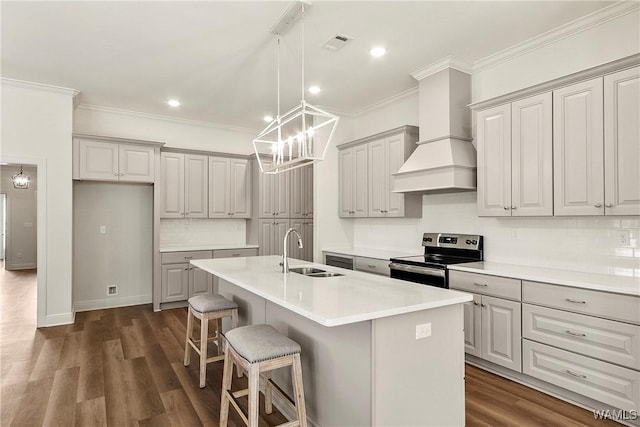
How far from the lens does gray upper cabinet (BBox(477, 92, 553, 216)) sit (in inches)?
118

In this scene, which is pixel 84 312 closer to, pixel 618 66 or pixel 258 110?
pixel 258 110

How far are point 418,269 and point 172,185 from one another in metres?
3.77

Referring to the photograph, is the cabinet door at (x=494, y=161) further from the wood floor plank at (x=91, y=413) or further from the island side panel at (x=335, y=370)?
the wood floor plank at (x=91, y=413)

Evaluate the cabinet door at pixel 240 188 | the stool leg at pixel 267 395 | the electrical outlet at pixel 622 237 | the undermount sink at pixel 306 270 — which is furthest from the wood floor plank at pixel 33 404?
the electrical outlet at pixel 622 237

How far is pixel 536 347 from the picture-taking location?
9.02 ft

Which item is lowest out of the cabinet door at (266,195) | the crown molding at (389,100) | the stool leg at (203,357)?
the stool leg at (203,357)

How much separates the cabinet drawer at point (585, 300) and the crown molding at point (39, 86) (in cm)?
530

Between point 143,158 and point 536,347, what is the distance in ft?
16.6

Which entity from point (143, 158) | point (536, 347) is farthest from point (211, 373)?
point (143, 158)

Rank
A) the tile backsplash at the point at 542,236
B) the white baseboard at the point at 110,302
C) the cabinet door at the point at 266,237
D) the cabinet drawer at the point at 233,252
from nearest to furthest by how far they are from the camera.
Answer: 1. the tile backsplash at the point at 542,236
2. the white baseboard at the point at 110,302
3. the cabinet drawer at the point at 233,252
4. the cabinet door at the point at 266,237

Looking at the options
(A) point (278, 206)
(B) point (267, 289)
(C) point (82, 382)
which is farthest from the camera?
(A) point (278, 206)

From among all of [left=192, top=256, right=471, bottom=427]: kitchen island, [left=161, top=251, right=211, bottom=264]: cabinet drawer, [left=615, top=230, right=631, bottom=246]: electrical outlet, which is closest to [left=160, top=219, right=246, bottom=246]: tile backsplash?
[left=161, top=251, right=211, bottom=264]: cabinet drawer

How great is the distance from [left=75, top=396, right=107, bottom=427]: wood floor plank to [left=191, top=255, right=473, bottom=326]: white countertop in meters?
1.19

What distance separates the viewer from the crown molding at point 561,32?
2.77 meters
